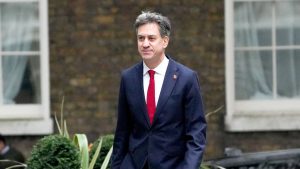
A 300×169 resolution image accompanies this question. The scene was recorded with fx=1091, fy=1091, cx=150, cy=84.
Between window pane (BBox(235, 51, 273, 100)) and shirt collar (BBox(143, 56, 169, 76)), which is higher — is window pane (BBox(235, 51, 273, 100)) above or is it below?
below

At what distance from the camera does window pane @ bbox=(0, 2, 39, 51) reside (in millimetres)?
11750

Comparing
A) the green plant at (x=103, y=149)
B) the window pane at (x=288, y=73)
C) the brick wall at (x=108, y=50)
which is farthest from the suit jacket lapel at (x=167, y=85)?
the window pane at (x=288, y=73)

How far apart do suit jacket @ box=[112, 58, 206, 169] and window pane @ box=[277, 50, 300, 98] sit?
6.12m

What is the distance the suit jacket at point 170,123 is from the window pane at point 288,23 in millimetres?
6060

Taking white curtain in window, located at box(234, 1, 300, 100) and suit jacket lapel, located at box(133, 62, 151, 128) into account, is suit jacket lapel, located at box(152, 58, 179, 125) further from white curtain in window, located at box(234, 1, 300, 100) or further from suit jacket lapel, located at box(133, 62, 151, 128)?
white curtain in window, located at box(234, 1, 300, 100)

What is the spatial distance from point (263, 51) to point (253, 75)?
29 cm

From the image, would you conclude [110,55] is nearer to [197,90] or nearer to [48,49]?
[48,49]

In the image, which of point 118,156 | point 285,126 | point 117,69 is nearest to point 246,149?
point 285,126

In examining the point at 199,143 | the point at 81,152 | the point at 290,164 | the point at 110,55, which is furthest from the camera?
the point at 110,55

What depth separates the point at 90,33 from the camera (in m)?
11.5

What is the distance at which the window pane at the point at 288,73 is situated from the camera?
39.1 ft

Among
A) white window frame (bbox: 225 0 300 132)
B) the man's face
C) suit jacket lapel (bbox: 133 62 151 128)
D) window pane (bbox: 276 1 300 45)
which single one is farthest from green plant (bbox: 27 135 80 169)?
window pane (bbox: 276 1 300 45)

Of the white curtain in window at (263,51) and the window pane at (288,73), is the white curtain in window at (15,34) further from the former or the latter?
the window pane at (288,73)

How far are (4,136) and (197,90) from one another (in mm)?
5925
